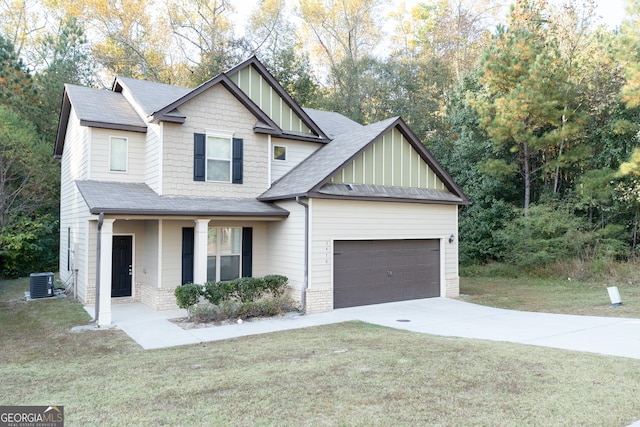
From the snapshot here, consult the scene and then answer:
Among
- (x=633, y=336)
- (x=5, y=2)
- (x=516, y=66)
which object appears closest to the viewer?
(x=633, y=336)

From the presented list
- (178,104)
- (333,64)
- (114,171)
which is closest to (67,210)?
(114,171)

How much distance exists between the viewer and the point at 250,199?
1384 centimetres

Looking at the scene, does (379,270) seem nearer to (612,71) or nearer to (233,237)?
(233,237)

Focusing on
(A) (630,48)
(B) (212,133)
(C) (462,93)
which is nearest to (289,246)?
(B) (212,133)

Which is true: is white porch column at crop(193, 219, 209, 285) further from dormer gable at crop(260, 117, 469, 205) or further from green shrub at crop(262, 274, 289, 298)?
dormer gable at crop(260, 117, 469, 205)

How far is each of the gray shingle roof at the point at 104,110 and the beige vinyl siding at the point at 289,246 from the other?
5073 millimetres

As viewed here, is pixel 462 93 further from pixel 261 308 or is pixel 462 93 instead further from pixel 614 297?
pixel 261 308

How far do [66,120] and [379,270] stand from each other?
12888mm

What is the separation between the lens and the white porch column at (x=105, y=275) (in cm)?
1041

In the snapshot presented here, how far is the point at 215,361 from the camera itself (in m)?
7.21

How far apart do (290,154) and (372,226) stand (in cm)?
412

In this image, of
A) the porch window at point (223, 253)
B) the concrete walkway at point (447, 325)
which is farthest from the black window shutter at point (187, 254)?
→ the concrete walkway at point (447, 325)

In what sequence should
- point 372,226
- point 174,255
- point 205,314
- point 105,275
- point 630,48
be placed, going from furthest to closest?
1. point 630,48
2. point 372,226
3. point 174,255
4. point 205,314
5. point 105,275

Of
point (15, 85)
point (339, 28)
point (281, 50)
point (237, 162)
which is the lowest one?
point (237, 162)
